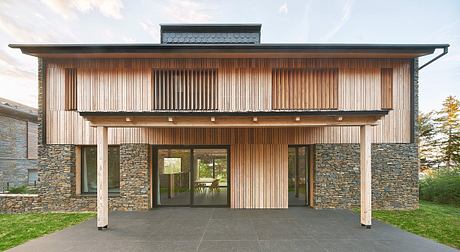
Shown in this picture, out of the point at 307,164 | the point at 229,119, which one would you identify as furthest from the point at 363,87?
the point at 229,119

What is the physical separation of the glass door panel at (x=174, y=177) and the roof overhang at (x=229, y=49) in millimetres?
3492

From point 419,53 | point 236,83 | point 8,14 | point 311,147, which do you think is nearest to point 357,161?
point 311,147

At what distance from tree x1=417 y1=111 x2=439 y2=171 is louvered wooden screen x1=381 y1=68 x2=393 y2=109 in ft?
41.3

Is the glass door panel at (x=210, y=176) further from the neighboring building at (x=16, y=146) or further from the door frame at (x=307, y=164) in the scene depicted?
the neighboring building at (x=16, y=146)

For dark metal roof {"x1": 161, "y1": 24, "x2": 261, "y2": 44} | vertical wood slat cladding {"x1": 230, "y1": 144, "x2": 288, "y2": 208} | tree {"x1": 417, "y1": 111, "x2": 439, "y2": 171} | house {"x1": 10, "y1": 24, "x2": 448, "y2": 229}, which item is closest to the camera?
house {"x1": 10, "y1": 24, "x2": 448, "y2": 229}

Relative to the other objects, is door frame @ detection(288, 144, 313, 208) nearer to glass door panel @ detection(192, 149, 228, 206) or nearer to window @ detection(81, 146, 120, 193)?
glass door panel @ detection(192, 149, 228, 206)

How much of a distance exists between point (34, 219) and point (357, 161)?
34.8 feet

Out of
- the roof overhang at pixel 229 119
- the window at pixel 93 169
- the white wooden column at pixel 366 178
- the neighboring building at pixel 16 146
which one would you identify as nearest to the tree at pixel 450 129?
the white wooden column at pixel 366 178

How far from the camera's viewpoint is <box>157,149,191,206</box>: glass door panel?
855cm

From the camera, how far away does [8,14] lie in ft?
37.3

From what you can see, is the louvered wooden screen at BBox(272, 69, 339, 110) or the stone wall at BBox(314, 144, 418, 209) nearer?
the stone wall at BBox(314, 144, 418, 209)

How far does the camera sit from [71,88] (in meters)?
8.40

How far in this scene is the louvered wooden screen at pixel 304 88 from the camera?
841 centimetres

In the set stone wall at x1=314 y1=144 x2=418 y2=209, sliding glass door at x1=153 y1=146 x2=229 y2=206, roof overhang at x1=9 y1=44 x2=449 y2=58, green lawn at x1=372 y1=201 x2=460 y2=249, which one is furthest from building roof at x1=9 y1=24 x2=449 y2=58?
green lawn at x1=372 y1=201 x2=460 y2=249
